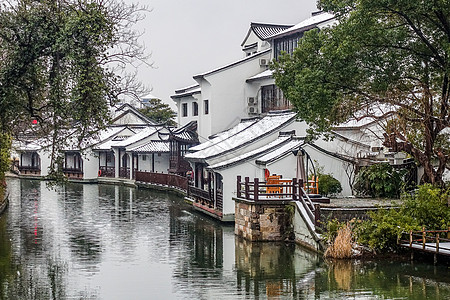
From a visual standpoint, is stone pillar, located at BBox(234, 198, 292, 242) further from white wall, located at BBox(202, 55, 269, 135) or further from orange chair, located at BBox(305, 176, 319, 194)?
white wall, located at BBox(202, 55, 269, 135)

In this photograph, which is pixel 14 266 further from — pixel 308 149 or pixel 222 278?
pixel 308 149

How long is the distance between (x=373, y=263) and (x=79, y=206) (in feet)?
75.0

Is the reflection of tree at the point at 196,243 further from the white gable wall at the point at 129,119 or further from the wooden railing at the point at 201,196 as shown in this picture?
the white gable wall at the point at 129,119

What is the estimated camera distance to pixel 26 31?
1678 centimetres

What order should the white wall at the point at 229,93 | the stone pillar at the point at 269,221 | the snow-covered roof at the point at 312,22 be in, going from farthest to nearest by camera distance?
the white wall at the point at 229,93
the snow-covered roof at the point at 312,22
the stone pillar at the point at 269,221

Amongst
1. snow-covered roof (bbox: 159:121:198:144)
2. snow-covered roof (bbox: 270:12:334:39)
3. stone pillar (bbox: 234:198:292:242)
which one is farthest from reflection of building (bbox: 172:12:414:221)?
stone pillar (bbox: 234:198:292:242)

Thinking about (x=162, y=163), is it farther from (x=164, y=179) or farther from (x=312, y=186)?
(x=312, y=186)

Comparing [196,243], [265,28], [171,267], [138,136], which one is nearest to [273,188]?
[196,243]

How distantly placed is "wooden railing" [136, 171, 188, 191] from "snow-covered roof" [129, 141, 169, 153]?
1.88 meters

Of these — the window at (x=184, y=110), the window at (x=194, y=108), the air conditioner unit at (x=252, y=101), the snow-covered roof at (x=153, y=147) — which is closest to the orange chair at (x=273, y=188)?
the air conditioner unit at (x=252, y=101)

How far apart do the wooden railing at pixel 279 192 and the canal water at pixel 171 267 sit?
5.23 ft

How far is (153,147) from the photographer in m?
55.9

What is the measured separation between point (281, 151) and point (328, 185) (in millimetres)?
2731

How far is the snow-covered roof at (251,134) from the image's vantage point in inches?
1320
